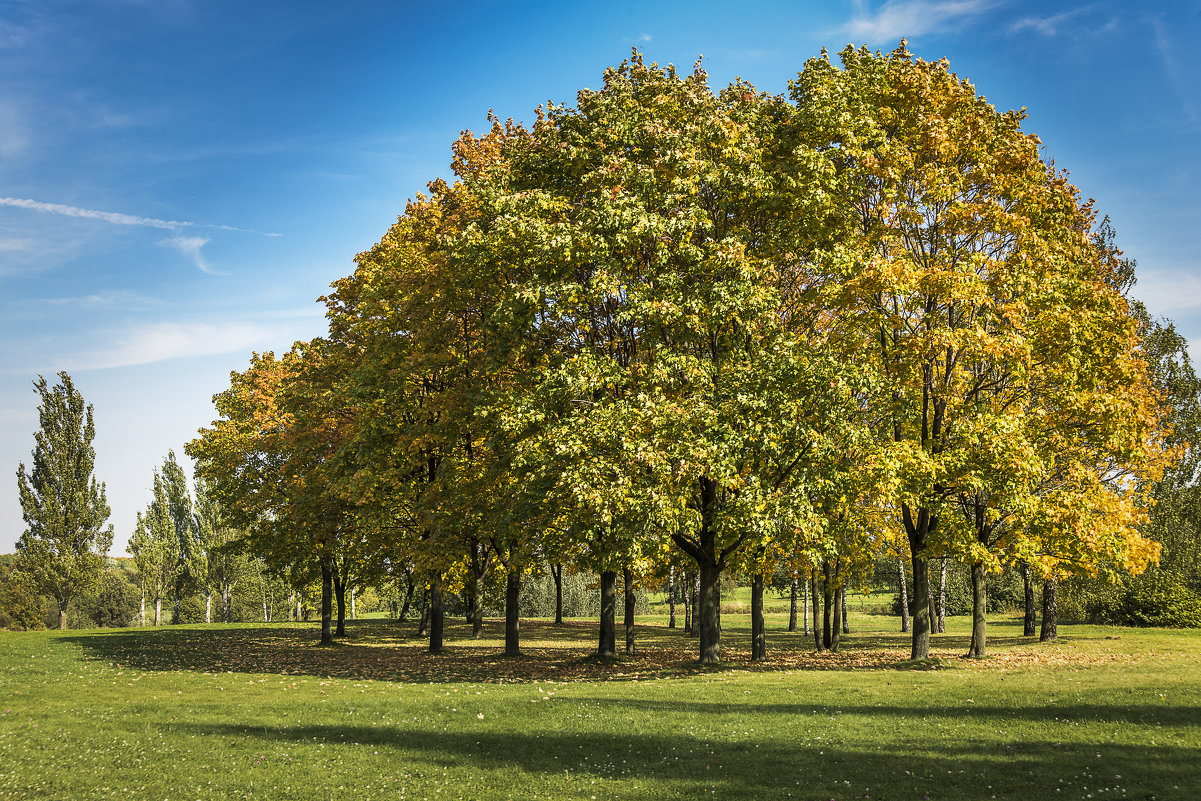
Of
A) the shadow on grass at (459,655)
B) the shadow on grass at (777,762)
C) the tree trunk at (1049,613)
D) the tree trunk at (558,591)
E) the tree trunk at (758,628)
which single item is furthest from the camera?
the tree trunk at (558,591)

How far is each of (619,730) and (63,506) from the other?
198 ft

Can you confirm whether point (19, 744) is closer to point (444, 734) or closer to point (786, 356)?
point (444, 734)

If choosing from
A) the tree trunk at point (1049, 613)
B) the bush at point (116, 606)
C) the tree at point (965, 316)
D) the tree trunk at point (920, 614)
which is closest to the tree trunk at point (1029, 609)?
the tree trunk at point (1049, 613)

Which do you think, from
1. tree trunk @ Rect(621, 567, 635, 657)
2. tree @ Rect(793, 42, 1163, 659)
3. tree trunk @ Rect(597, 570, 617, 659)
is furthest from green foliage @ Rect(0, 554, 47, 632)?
tree @ Rect(793, 42, 1163, 659)

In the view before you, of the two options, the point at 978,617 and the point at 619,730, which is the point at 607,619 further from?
the point at 619,730

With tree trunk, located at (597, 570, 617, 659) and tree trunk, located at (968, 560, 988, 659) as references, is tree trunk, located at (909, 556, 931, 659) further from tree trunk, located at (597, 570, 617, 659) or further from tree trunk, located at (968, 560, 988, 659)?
tree trunk, located at (597, 570, 617, 659)

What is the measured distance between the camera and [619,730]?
14031 mm

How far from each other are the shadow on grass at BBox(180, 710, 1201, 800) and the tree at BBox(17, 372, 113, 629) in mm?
53615

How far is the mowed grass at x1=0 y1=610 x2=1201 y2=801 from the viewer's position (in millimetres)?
10391

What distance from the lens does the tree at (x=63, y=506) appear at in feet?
184

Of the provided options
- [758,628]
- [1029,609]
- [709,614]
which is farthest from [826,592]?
[1029,609]

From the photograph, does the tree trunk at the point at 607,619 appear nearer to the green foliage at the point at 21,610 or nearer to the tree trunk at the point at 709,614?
the tree trunk at the point at 709,614

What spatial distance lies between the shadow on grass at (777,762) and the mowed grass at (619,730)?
53mm

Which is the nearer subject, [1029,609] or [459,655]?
[459,655]
